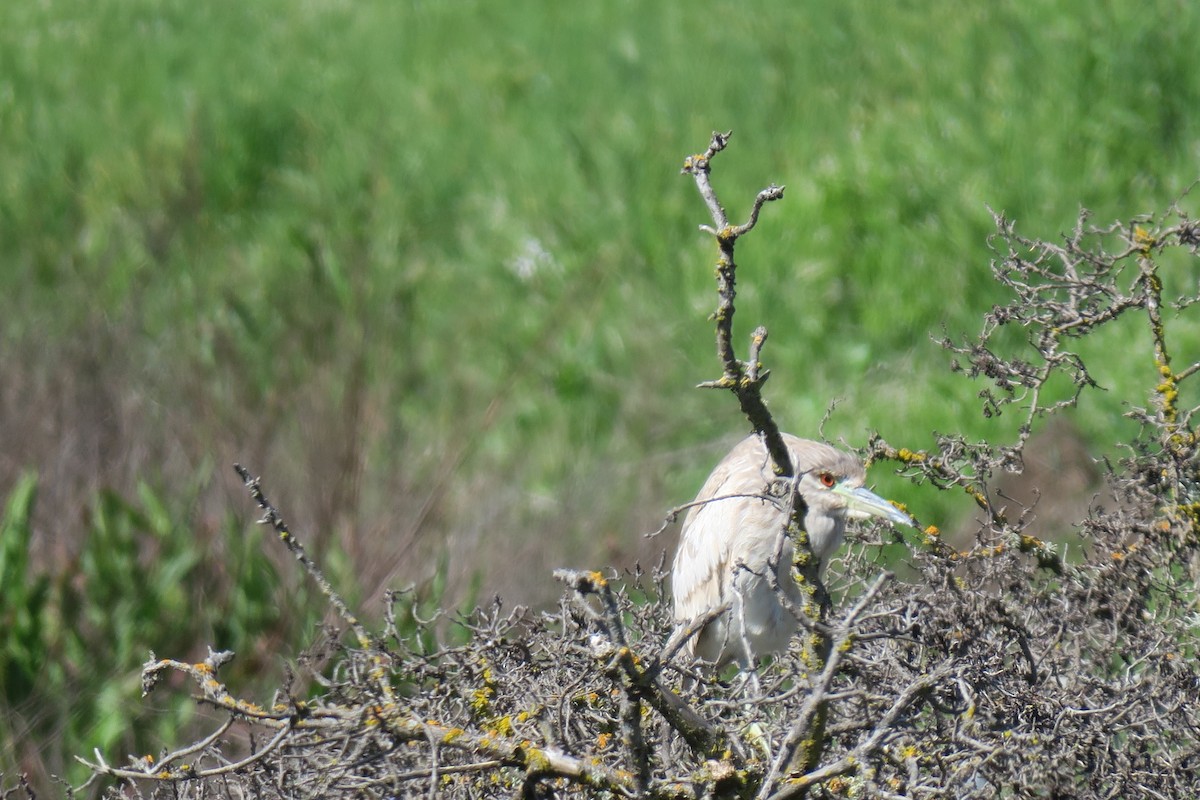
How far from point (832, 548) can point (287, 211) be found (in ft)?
23.7

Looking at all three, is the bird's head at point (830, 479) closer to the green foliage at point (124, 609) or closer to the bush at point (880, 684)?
the bush at point (880, 684)

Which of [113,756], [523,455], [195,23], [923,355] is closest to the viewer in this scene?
[113,756]

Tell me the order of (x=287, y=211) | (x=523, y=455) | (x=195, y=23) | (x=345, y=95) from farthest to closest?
(x=195, y=23) → (x=345, y=95) → (x=287, y=211) → (x=523, y=455)

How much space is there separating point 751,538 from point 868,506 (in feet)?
3.01

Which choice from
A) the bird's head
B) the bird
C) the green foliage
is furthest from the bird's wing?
the green foliage

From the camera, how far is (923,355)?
298 inches

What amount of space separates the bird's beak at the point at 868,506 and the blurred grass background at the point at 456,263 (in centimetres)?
24

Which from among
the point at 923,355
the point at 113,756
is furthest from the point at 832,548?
the point at 923,355

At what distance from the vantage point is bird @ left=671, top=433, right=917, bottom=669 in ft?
11.7

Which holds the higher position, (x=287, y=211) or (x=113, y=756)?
(x=287, y=211)

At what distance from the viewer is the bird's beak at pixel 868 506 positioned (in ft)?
8.63

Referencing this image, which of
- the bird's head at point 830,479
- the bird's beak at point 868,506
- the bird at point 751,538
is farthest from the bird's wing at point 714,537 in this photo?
the bird's beak at point 868,506

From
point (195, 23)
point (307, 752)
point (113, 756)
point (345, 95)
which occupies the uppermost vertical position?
point (195, 23)

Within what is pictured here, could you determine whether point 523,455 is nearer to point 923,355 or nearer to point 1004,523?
point 923,355
